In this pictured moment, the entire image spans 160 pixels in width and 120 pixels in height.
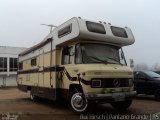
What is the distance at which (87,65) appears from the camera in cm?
1065

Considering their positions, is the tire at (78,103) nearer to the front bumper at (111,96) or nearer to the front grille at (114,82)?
the front bumper at (111,96)

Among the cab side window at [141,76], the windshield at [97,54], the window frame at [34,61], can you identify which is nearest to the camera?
the windshield at [97,54]

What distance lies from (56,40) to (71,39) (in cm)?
145

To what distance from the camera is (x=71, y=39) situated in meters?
11.4

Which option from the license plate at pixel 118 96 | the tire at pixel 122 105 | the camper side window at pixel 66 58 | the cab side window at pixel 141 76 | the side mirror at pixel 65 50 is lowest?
the tire at pixel 122 105

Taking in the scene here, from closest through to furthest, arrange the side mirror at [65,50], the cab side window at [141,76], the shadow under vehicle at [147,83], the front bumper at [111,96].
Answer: the front bumper at [111,96]
the side mirror at [65,50]
the shadow under vehicle at [147,83]
the cab side window at [141,76]

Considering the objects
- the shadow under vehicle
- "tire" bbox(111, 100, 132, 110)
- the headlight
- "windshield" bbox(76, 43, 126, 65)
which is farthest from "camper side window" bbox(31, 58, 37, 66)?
the headlight

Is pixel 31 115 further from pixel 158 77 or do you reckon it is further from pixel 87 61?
pixel 158 77

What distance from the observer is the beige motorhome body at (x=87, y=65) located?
1046 centimetres

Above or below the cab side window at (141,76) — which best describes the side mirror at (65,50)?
above

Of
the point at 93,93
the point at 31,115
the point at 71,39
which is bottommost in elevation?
the point at 31,115

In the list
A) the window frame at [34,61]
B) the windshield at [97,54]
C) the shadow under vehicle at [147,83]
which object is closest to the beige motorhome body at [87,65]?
the windshield at [97,54]

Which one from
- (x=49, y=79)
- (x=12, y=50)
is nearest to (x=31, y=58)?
(x=49, y=79)

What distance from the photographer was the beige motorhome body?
10.5 meters
